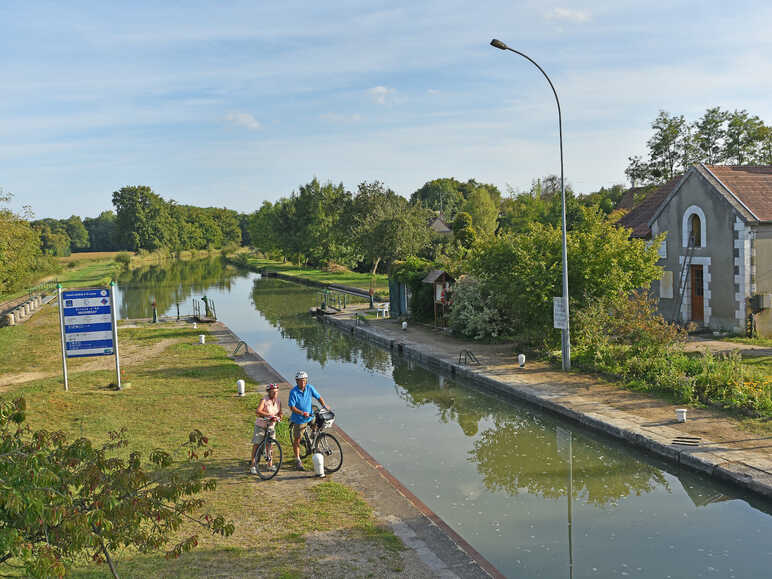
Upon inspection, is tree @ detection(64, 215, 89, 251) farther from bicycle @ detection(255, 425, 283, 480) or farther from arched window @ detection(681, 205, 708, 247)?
bicycle @ detection(255, 425, 283, 480)

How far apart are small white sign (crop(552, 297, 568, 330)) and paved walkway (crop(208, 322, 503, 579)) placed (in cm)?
754

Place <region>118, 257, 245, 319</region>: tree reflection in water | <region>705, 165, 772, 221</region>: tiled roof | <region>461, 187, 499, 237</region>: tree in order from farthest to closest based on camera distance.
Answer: <region>461, 187, 499, 237</region>: tree
<region>118, 257, 245, 319</region>: tree reflection in water
<region>705, 165, 772, 221</region>: tiled roof

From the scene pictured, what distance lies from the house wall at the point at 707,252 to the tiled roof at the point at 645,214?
1.58 metres

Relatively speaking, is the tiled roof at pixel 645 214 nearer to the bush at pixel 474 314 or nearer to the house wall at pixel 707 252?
the house wall at pixel 707 252

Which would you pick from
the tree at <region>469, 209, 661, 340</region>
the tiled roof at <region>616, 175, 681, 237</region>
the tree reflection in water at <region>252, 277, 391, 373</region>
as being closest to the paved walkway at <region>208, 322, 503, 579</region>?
the tree at <region>469, 209, 661, 340</region>

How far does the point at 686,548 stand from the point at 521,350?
12.7 metres

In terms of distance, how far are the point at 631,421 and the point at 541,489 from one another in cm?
324

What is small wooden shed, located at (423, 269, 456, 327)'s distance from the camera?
26859 millimetres

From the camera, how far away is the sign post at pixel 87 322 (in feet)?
54.5

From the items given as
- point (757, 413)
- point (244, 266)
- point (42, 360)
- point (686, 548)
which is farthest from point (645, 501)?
point (244, 266)

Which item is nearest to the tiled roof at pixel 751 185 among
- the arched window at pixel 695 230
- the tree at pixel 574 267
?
the arched window at pixel 695 230

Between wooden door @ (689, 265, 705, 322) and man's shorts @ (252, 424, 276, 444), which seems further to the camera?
wooden door @ (689, 265, 705, 322)

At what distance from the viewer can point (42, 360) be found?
75.6 feet

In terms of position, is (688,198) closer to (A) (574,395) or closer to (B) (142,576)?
(A) (574,395)
